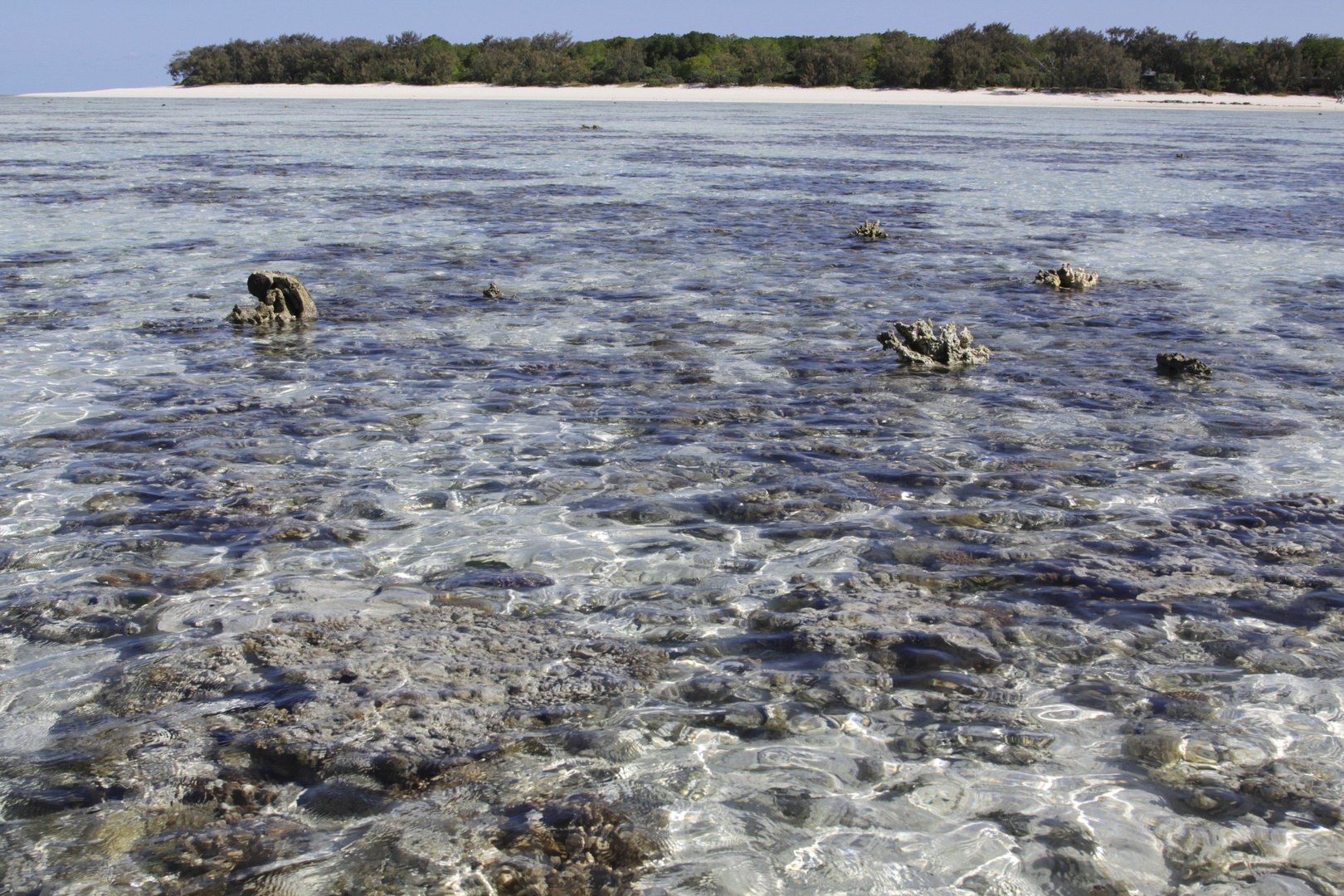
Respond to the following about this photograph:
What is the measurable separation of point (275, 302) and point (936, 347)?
7071 mm

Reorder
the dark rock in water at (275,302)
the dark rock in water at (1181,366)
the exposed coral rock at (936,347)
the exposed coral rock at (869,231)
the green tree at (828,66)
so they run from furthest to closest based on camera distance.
→ the green tree at (828,66) < the exposed coral rock at (869,231) < the dark rock in water at (275,302) < the exposed coral rock at (936,347) < the dark rock in water at (1181,366)

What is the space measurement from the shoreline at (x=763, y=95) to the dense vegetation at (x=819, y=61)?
1493 mm

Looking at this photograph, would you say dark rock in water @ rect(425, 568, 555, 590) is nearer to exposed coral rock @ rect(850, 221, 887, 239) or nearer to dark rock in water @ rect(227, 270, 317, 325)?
dark rock in water @ rect(227, 270, 317, 325)

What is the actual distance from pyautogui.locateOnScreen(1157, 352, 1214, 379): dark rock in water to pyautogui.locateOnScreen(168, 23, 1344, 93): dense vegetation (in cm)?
7882

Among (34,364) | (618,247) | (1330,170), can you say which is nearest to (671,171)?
(618,247)

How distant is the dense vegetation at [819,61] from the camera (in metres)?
78.5

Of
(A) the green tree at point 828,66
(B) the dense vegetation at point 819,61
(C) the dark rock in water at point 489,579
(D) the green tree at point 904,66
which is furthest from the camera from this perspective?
(A) the green tree at point 828,66

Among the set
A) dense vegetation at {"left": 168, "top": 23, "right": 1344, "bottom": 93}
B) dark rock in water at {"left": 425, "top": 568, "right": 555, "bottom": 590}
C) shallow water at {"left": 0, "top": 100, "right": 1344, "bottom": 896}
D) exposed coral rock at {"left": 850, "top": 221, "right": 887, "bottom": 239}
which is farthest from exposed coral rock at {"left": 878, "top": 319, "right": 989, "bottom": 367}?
dense vegetation at {"left": 168, "top": 23, "right": 1344, "bottom": 93}

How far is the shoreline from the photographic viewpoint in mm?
73875

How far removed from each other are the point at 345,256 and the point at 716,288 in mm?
5989

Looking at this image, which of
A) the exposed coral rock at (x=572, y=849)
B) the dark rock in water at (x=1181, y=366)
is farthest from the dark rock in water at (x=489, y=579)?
the dark rock in water at (x=1181, y=366)

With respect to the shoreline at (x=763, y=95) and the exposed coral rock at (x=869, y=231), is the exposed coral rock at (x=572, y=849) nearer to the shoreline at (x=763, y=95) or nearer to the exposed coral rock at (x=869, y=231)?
the exposed coral rock at (x=869, y=231)

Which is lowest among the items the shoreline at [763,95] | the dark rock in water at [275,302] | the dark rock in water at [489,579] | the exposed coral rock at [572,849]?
the exposed coral rock at [572,849]

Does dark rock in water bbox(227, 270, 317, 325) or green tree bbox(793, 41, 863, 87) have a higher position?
green tree bbox(793, 41, 863, 87)
